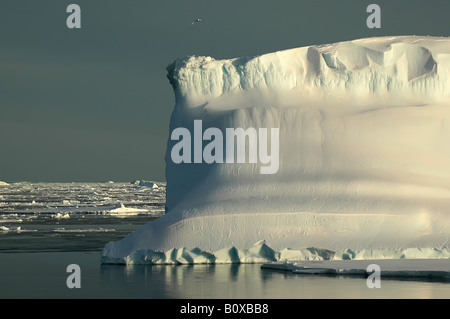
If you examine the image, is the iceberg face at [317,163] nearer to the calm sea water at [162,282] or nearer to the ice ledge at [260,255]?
the ice ledge at [260,255]

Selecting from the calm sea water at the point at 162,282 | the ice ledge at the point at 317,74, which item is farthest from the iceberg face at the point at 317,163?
the calm sea water at the point at 162,282

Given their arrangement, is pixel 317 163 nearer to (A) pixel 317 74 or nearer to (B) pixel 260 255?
(A) pixel 317 74

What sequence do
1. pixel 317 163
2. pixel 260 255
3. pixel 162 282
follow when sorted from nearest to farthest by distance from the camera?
1. pixel 162 282
2. pixel 260 255
3. pixel 317 163

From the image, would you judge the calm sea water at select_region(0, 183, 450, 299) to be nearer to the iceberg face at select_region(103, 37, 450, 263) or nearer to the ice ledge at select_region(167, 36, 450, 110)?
the iceberg face at select_region(103, 37, 450, 263)

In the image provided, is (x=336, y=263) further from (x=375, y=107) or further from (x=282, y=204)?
(x=375, y=107)

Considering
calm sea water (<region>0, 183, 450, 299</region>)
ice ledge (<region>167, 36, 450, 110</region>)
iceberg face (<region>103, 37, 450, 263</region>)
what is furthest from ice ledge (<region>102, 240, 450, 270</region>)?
ice ledge (<region>167, 36, 450, 110</region>)

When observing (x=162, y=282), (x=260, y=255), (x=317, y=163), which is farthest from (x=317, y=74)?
(x=162, y=282)

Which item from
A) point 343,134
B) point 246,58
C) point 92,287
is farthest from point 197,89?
point 92,287

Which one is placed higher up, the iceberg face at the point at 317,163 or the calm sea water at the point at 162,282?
the iceberg face at the point at 317,163

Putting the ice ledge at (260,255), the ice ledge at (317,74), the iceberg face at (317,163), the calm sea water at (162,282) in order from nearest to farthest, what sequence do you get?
1. the calm sea water at (162,282)
2. the ice ledge at (260,255)
3. the iceberg face at (317,163)
4. the ice ledge at (317,74)
